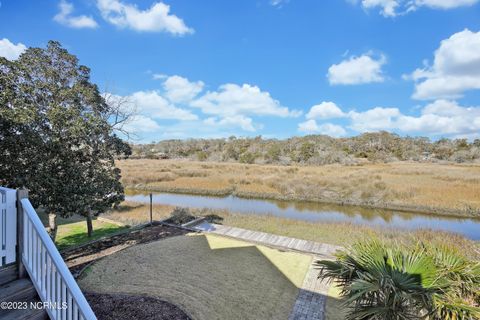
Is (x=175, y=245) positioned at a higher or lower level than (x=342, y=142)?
lower

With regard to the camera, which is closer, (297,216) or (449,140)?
(297,216)

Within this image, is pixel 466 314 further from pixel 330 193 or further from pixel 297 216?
pixel 330 193

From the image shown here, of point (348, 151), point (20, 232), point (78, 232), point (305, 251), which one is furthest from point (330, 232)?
point (348, 151)

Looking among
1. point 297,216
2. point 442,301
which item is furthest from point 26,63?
point 297,216

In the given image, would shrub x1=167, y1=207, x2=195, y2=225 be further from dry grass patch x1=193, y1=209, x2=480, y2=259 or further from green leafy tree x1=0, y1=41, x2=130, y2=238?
green leafy tree x1=0, y1=41, x2=130, y2=238

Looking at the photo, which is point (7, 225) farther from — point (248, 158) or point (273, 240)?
point (248, 158)

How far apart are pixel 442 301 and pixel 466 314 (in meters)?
0.19

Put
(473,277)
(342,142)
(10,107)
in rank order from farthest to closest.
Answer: (342,142), (10,107), (473,277)

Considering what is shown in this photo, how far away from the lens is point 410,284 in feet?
8.91

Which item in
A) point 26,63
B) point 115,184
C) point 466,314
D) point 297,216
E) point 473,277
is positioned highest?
point 26,63

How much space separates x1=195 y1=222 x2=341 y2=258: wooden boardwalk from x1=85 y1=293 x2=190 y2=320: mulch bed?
4.13 metres

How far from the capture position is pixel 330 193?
771 inches

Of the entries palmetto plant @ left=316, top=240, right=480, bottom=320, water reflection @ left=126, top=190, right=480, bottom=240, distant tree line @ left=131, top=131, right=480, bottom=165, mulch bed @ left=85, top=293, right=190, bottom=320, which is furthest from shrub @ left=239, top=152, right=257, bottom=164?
palmetto plant @ left=316, top=240, right=480, bottom=320

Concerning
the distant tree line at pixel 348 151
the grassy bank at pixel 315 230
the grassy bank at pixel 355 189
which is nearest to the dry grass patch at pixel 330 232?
the grassy bank at pixel 315 230
